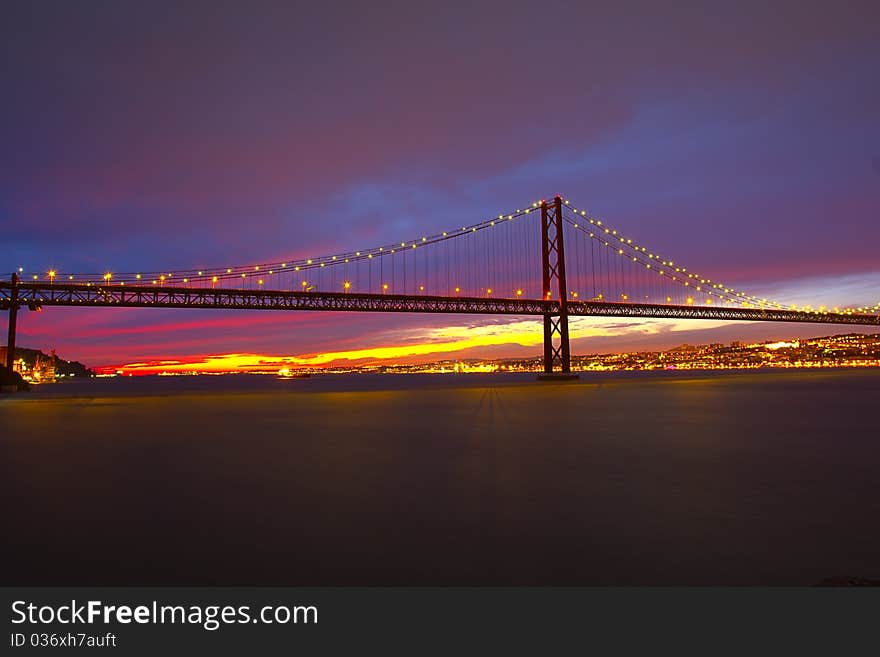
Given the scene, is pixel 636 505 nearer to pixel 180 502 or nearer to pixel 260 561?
pixel 260 561

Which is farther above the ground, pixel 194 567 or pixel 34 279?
pixel 34 279

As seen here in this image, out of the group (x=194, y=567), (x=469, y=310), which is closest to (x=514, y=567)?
(x=194, y=567)

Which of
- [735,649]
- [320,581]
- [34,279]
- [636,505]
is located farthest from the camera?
[34,279]

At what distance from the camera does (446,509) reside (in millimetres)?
7297

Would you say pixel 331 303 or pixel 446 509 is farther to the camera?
pixel 331 303

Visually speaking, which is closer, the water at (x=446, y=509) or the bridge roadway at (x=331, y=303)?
the water at (x=446, y=509)

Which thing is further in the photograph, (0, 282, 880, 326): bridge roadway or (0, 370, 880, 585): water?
(0, 282, 880, 326): bridge roadway

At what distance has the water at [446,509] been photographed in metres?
4.95

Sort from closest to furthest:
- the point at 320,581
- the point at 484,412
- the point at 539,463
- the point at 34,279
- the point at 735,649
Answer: the point at 735,649
the point at 320,581
the point at 539,463
the point at 484,412
the point at 34,279

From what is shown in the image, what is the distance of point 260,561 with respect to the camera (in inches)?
202

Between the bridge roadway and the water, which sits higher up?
the bridge roadway

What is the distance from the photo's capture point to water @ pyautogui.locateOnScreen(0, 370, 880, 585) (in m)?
4.95

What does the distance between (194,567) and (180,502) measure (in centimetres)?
302

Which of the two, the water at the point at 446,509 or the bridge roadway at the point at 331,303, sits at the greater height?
the bridge roadway at the point at 331,303
